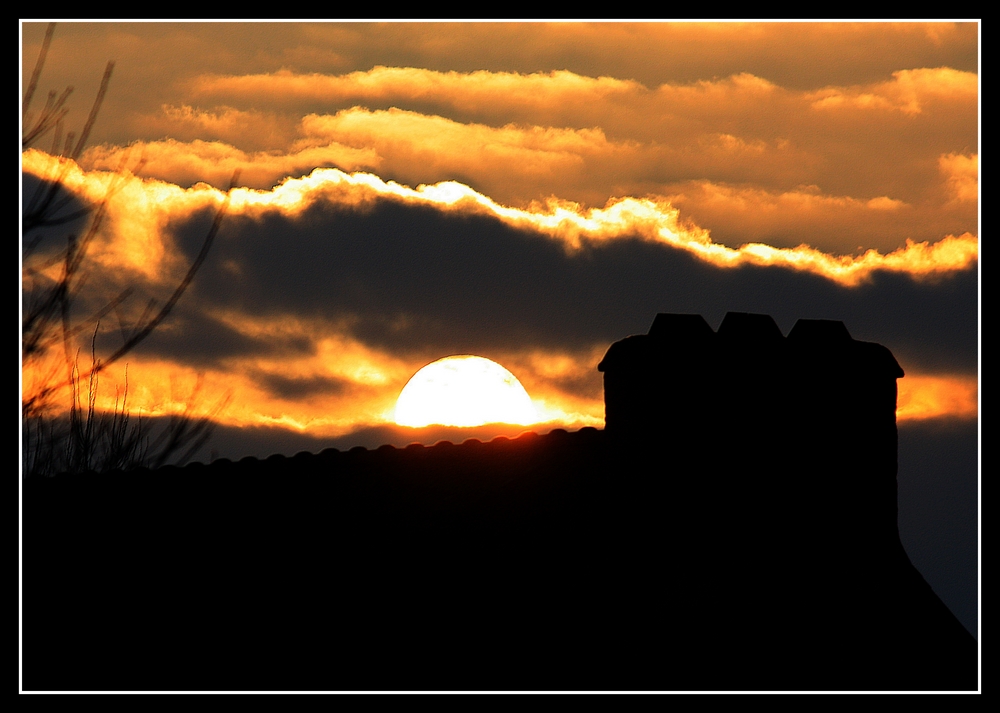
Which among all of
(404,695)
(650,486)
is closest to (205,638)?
(404,695)

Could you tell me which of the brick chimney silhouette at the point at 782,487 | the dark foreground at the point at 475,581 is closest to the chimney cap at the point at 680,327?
the brick chimney silhouette at the point at 782,487

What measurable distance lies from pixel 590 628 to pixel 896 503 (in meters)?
4.56

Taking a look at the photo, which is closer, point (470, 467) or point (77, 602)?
point (77, 602)

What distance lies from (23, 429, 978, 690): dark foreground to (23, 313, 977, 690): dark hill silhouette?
1.0 inches

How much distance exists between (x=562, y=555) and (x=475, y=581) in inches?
39.8

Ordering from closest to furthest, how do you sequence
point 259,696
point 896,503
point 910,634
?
point 259,696, point 910,634, point 896,503

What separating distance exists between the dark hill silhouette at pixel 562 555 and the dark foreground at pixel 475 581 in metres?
0.03

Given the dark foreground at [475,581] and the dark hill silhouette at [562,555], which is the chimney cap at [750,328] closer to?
the dark hill silhouette at [562,555]

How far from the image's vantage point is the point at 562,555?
43.3ft

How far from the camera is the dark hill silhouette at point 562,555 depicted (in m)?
12.7

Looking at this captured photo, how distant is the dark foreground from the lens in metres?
12.6

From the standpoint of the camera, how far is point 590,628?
42.0ft

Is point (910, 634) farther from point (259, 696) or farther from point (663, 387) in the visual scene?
point (259, 696)

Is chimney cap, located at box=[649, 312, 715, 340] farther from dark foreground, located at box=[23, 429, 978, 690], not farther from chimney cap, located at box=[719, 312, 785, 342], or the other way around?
dark foreground, located at box=[23, 429, 978, 690]
